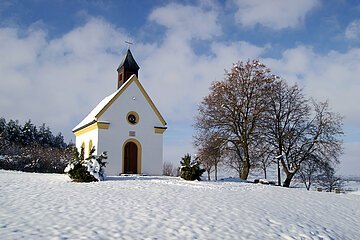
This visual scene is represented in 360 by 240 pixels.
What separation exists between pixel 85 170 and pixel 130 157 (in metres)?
7.70

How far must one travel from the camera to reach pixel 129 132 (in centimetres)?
2277

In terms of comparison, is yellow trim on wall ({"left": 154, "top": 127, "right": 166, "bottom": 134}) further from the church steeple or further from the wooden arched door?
the church steeple

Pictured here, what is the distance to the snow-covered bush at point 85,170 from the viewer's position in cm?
1494

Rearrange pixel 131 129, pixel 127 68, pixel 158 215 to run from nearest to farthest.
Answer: pixel 158 215, pixel 131 129, pixel 127 68

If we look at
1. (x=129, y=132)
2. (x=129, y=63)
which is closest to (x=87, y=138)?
(x=129, y=132)

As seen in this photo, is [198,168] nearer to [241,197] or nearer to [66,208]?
[241,197]

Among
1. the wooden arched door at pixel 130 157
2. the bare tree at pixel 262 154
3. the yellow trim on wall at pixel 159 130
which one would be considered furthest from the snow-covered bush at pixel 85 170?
the bare tree at pixel 262 154

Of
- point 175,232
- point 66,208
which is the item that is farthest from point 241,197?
point 66,208

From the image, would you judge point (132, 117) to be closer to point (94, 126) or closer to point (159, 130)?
point (159, 130)

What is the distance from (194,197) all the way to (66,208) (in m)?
4.52

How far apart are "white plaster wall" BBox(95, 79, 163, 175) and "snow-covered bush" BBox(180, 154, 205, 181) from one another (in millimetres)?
4864

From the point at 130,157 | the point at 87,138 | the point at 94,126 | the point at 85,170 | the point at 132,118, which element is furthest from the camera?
the point at 87,138

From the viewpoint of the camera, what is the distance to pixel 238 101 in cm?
2589

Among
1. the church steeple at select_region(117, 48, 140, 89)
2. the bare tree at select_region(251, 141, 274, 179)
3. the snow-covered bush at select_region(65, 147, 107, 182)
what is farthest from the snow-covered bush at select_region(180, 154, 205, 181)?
the church steeple at select_region(117, 48, 140, 89)
